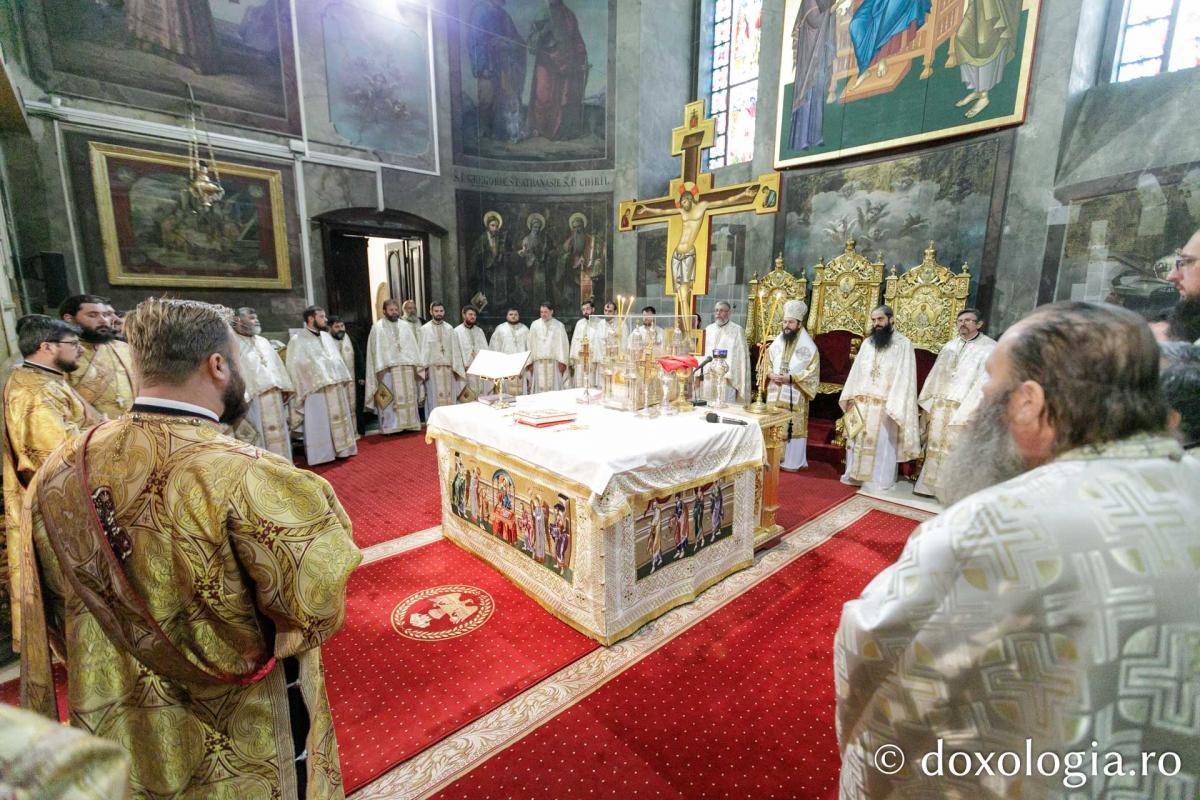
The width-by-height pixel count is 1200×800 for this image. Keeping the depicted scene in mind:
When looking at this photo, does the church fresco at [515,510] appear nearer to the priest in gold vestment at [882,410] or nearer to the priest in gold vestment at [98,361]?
the priest in gold vestment at [98,361]

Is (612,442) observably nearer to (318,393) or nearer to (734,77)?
(318,393)

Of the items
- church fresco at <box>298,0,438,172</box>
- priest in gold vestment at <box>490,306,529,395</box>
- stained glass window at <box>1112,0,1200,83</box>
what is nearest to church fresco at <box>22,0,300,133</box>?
church fresco at <box>298,0,438,172</box>

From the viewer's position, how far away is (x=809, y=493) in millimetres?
5941

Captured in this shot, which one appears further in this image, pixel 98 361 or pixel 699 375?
pixel 699 375

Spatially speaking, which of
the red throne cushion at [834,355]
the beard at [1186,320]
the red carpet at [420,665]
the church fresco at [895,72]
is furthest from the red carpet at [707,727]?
the church fresco at [895,72]

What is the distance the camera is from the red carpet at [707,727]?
7.30 ft

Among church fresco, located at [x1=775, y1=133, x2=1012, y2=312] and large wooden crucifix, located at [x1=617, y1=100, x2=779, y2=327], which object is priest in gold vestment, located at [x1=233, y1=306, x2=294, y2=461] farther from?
church fresco, located at [x1=775, y1=133, x2=1012, y2=312]

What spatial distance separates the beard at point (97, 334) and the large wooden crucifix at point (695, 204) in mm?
4481

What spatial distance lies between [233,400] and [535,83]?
39.5 ft

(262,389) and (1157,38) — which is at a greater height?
(1157,38)

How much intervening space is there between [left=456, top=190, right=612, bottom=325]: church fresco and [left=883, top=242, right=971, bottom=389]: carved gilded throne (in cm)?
589

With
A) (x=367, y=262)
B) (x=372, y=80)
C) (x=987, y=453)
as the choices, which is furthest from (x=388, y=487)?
(x=372, y=80)

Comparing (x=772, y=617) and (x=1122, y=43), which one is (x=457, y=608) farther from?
(x=1122, y=43)

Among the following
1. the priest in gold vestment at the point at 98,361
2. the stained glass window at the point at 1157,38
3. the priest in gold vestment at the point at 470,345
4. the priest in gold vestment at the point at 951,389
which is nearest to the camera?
the priest in gold vestment at the point at 98,361
